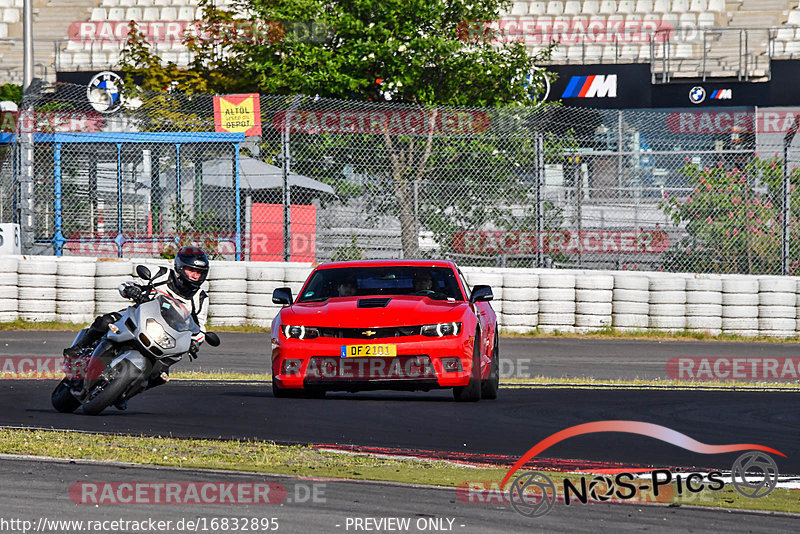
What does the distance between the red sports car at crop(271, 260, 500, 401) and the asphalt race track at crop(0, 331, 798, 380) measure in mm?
3274

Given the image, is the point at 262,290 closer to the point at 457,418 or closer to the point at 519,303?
the point at 519,303

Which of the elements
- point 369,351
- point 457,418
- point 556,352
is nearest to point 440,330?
point 369,351

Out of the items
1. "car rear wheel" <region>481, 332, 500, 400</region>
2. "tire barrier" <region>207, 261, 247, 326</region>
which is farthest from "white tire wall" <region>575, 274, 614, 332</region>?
"car rear wheel" <region>481, 332, 500, 400</region>

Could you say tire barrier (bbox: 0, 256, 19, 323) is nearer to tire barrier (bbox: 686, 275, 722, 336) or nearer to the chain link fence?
the chain link fence

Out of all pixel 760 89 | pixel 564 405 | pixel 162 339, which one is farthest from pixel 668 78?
pixel 162 339

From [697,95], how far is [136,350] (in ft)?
66.6

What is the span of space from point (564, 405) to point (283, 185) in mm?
7958

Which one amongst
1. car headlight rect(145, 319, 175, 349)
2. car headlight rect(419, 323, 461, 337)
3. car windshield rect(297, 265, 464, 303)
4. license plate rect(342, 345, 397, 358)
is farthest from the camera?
car windshield rect(297, 265, 464, 303)

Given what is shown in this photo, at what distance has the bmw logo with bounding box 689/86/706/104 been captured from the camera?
27438 mm

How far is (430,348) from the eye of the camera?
10.4 metres

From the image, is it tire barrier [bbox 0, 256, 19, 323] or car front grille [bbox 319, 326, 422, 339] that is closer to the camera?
car front grille [bbox 319, 326, 422, 339]

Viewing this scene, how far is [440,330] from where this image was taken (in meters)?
10.5

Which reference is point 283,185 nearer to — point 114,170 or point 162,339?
point 114,170

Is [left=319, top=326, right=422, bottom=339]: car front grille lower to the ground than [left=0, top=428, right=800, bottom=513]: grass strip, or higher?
higher
